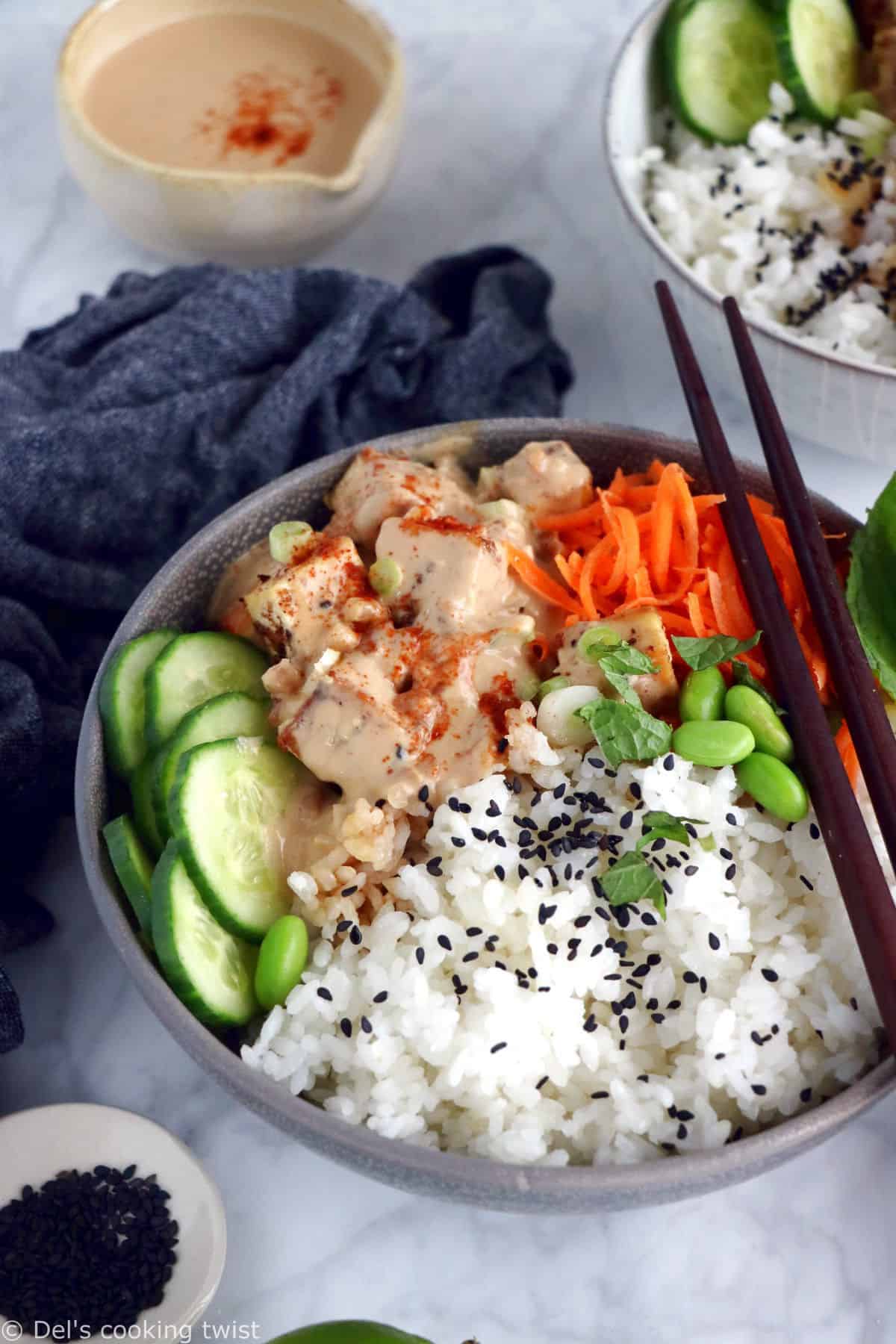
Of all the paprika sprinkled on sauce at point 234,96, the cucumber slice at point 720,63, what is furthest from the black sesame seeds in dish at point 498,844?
the paprika sprinkled on sauce at point 234,96

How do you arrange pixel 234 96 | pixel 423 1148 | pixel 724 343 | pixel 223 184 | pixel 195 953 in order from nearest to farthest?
pixel 423 1148 < pixel 195 953 < pixel 724 343 < pixel 223 184 < pixel 234 96

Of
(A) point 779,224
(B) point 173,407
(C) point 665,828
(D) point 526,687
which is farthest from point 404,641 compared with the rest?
(A) point 779,224

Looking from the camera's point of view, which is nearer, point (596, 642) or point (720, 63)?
point (596, 642)

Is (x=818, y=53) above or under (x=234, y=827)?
above

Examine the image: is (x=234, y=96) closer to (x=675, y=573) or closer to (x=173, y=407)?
(x=173, y=407)

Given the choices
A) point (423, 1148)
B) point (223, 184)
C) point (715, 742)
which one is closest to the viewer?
point (423, 1148)

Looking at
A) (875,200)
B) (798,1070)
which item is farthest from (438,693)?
(875,200)

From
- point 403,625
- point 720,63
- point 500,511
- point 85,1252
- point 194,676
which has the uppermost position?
point 720,63
